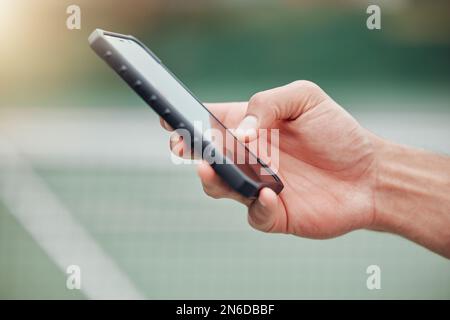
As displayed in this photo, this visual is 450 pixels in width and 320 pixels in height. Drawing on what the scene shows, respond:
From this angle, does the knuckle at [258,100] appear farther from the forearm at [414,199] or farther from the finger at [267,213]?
the forearm at [414,199]

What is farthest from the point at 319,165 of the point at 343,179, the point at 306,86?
the point at 306,86

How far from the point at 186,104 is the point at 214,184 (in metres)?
0.15

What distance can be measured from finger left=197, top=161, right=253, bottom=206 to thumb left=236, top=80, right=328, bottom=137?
94mm

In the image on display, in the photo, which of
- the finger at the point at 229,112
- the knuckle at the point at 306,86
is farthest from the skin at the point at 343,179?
the finger at the point at 229,112

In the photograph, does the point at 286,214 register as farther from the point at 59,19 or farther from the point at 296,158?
the point at 59,19

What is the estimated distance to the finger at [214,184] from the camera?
88 centimetres

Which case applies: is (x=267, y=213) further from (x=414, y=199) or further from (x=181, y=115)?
(x=414, y=199)

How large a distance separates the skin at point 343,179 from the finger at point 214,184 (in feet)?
0.44

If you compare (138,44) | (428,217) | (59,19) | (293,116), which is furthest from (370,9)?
(59,19)

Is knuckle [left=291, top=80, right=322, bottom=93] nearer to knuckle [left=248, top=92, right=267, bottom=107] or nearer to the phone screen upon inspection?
knuckle [left=248, top=92, right=267, bottom=107]

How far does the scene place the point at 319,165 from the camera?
1.12 m

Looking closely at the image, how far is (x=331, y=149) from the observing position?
1.10 metres

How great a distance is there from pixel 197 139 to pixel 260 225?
246mm

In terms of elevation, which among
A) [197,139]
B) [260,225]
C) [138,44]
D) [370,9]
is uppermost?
[370,9]
